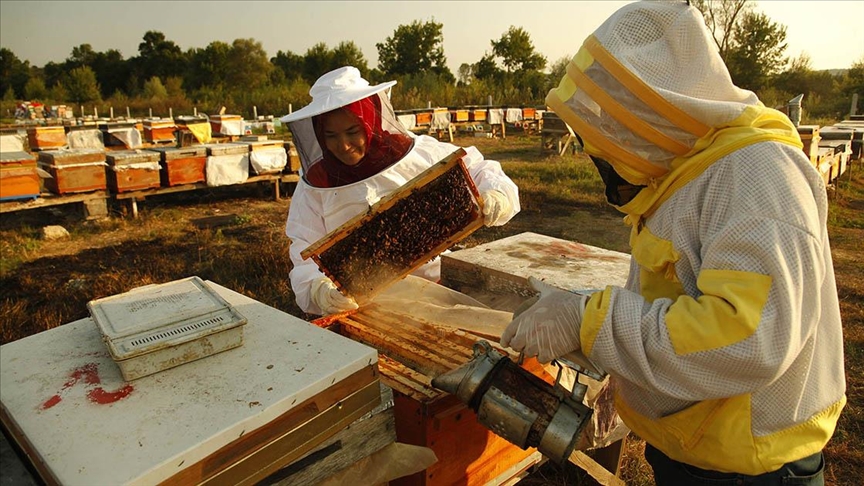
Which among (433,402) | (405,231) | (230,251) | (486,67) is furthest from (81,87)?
(433,402)

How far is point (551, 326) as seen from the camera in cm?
150

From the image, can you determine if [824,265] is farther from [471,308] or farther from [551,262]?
[551,262]

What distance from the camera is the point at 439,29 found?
5647 centimetres

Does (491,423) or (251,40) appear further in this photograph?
(251,40)

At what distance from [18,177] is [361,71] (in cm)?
4729

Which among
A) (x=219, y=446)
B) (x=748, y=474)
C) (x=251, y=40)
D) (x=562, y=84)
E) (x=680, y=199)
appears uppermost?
(x=251, y=40)

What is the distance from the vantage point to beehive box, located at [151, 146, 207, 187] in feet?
29.7

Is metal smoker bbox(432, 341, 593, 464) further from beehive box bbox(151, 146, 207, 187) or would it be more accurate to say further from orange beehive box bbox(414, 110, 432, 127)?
orange beehive box bbox(414, 110, 432, 127)

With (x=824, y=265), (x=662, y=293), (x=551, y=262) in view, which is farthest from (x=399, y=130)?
(x=824, y=265)

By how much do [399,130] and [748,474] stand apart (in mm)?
2456

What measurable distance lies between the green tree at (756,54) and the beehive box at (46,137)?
34.1m

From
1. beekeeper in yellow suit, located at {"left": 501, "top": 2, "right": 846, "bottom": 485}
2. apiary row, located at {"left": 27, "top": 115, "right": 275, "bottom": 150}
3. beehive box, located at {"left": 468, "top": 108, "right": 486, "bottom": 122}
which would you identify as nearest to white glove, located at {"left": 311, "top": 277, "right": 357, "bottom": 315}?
beekeeper in yellow suit, located at {"left": 501, "top": 2, "right": 846, "bottom": 485}

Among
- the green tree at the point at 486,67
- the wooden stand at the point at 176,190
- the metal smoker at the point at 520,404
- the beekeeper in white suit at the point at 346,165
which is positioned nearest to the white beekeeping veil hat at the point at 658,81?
the metal smoker at the point at 520,404

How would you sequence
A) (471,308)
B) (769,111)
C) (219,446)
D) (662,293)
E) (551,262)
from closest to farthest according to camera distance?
(219,446), (769,111), (662,293), (471,308), (551,262)
